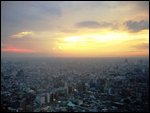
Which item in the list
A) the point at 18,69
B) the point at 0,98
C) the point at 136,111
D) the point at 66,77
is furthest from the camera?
the point at 18,69

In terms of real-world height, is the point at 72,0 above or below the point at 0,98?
above

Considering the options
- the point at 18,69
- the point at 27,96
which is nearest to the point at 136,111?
the point at 27,96

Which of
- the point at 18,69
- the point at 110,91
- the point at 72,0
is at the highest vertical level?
the point at 72,0

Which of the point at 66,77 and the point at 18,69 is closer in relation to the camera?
the point at 66,77

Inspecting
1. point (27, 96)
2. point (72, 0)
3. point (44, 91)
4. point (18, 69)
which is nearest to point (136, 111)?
point (44, 91)

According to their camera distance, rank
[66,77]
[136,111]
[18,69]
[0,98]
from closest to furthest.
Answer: [136,111], [0,98], [66,77], [18,69]

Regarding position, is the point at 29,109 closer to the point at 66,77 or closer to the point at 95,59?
the point at 66,77

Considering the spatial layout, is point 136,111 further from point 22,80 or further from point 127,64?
point 22,80
